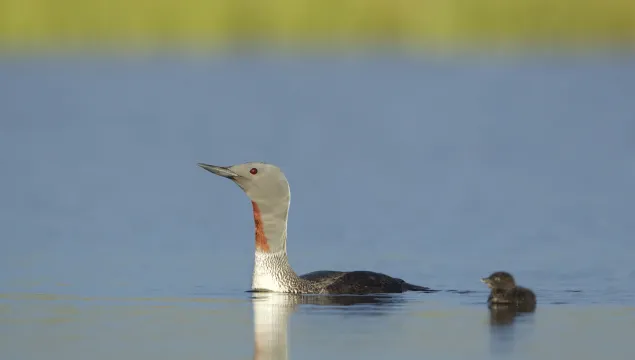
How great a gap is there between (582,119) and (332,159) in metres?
6.02

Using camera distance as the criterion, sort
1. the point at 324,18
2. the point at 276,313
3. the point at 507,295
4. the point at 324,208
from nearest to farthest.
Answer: the point at 276,313 → the point at 507,295 → the point at 324,208 → the point at 324,18

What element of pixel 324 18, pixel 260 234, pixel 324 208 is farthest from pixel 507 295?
pixel 324 18

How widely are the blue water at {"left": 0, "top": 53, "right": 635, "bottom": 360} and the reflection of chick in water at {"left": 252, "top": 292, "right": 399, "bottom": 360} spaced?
0.03 meters

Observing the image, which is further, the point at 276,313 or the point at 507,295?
the point at 507,295

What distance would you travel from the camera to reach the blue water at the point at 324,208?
8555mm

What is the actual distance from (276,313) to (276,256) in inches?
47.6

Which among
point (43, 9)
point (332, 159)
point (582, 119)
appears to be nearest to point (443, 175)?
point (332, 159)

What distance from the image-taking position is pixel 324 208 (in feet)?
50.5

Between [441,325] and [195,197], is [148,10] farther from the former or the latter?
[441,325]

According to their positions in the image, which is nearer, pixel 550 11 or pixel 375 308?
pixel 375 308

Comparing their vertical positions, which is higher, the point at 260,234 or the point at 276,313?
the point at 260,234

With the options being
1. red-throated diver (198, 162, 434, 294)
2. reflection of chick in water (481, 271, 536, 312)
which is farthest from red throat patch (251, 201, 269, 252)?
reflection of chick in water (481, 271, 536, 312)

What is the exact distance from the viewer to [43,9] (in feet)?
108

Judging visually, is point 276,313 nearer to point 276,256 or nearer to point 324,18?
point 276,256
